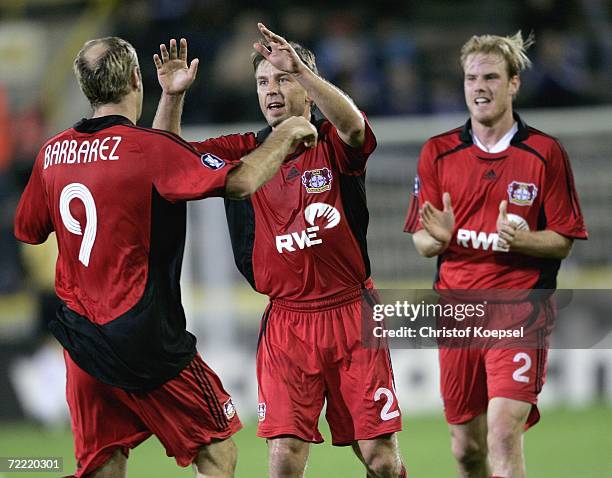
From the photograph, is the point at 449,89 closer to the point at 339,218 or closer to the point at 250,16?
the point at 250,16

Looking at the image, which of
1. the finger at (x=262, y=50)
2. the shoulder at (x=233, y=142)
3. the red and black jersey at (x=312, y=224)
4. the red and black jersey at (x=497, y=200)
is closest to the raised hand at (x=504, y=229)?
the red and black jersey at (x=497, y=200)

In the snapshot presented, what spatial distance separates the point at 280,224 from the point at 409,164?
5.05 m

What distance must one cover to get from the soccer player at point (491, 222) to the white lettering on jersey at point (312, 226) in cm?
63

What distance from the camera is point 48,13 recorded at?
586 inches

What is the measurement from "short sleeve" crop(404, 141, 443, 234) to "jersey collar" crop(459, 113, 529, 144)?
195 millimetres

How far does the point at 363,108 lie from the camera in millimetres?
13023

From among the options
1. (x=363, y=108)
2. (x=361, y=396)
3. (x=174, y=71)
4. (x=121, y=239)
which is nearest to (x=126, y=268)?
(x=121, y=239)

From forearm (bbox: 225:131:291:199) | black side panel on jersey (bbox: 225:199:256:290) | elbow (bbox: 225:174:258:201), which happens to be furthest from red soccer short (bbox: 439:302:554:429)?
elbow (bbox: 225:174:258:201)

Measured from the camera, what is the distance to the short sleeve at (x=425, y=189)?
6566 mm

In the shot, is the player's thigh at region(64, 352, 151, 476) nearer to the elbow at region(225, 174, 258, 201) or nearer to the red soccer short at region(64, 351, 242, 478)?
the red soccer short at region(64, 351, 242, 478)

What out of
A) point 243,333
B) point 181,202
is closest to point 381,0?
point 243,333

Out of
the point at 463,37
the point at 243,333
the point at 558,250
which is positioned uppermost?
the point at 463,37

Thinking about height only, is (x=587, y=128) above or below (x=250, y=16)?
below

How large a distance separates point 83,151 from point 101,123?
0.51ft
